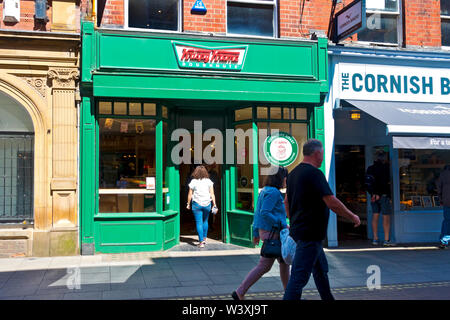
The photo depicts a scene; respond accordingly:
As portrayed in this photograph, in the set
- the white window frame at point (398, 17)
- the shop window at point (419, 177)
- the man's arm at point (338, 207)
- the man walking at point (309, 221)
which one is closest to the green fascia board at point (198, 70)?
the white window frame at point (398, 17)

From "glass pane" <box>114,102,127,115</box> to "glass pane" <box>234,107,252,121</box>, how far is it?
2.48 meters

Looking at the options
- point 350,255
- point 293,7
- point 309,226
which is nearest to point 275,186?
point 309,226

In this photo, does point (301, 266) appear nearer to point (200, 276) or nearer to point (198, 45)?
point (200, 276)

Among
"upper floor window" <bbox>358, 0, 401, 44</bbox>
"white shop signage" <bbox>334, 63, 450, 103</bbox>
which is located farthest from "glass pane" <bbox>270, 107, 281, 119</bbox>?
"upper floor window" <bbox>358, 0, 401, 44</bbox>

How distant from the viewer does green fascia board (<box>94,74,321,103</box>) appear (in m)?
8.50

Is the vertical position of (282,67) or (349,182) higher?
(282,67)

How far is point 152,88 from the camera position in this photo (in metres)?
8.67

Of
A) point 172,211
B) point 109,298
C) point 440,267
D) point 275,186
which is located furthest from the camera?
point 172,211

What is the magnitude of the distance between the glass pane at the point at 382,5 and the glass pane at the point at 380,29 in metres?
0.16

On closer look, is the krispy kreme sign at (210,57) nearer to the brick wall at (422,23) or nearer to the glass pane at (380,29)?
the glass pane at (380,29)

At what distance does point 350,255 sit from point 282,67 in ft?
13.8

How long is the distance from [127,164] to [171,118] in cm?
146

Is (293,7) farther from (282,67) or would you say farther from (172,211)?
(172,211)

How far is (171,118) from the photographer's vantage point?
9453 millimetres
